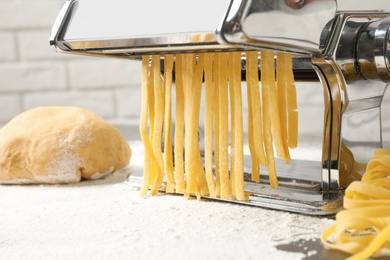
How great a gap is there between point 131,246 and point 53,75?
91 centimetres

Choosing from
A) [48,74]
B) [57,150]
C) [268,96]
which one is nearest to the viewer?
[268,96]

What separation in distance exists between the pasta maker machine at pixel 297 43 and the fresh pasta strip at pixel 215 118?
0.10 feet

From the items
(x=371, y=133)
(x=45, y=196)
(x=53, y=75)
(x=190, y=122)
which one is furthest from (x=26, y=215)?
(x=53, y=75)

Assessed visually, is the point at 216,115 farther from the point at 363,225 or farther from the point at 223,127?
the point at 363,225

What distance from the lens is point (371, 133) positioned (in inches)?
31.4

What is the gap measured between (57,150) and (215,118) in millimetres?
316

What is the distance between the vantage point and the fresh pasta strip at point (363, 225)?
1.79 feet

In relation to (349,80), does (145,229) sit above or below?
below

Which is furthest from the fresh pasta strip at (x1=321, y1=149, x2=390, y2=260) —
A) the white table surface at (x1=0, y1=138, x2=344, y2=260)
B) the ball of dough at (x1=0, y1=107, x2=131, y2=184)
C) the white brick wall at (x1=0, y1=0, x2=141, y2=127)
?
the white brick wall at (x1=0, y1=0, x2=141, y2=127)

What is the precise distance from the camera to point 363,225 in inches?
22.9

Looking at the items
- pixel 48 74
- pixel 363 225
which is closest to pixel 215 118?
pixel 363 225

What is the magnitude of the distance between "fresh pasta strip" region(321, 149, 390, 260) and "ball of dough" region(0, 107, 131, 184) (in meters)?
0.47

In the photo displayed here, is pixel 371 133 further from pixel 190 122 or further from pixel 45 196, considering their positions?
pixel 45 196

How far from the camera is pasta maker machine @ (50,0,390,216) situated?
63 cm
